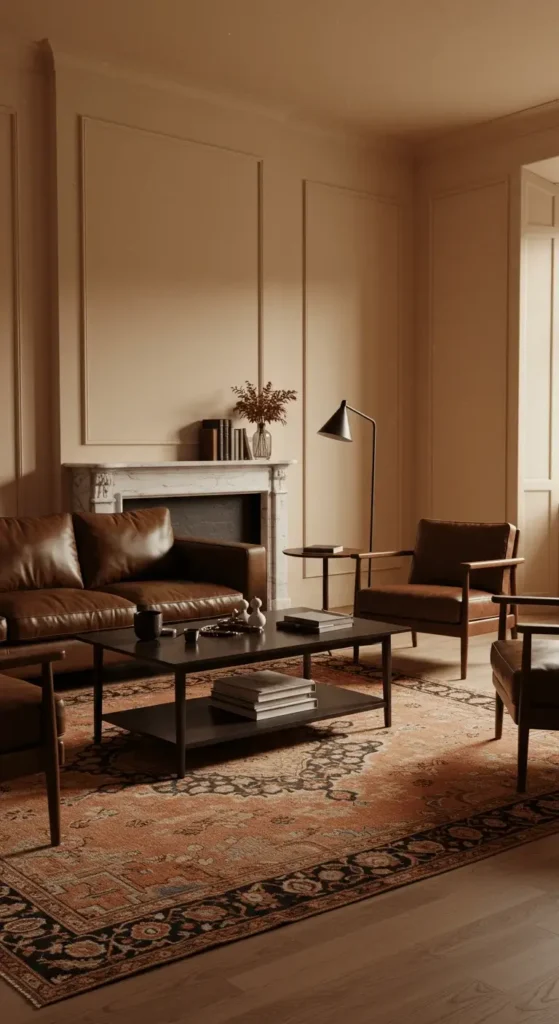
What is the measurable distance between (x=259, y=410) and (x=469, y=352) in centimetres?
185

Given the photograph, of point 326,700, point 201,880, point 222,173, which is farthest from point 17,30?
point 201,880

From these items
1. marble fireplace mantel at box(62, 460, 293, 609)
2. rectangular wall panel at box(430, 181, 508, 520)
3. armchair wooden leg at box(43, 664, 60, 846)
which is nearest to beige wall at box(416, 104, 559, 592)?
rectangular wall panel at box(430, 181, 508, 520)

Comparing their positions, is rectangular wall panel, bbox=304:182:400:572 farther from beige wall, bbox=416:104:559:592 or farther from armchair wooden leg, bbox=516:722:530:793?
armchair wooden leg, bbox=516:722:530:793

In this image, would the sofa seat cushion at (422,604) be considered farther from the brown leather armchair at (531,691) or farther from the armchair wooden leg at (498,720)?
the brown leather armchair at (531,691)

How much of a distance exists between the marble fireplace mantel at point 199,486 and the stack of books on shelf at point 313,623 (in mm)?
2021

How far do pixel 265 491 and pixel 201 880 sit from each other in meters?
4.37

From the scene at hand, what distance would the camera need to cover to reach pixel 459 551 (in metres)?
5.76

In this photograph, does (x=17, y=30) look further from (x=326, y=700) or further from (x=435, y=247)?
(x=326, y=700)

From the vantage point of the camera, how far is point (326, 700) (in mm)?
4168

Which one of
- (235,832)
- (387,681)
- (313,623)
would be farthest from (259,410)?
(235,832)

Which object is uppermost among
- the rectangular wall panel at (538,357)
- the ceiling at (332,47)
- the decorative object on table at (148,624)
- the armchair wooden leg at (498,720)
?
the ceiling at (332,47)

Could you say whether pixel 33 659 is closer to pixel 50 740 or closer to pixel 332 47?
pixel 50 740

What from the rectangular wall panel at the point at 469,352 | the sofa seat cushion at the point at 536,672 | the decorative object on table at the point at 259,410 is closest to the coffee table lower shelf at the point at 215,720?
the sofa seat cushion at the point at 536,672

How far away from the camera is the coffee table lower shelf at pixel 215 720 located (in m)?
3.67
